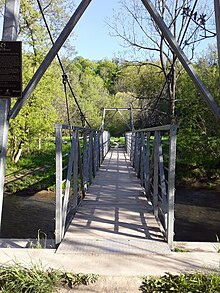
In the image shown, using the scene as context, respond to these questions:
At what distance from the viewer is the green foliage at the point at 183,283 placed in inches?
67.4

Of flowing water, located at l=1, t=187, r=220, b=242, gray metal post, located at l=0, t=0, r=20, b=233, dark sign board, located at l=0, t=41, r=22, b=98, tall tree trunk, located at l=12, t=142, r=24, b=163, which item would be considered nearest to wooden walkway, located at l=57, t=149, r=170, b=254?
gray metal post, located at l=0, t=0, r=20, b=233

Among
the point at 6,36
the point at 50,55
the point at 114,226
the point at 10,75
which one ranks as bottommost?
the point at 114,226

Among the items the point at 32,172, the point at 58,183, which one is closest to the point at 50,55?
the point at 58,183

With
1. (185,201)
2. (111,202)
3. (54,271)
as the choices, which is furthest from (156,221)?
(185,201)

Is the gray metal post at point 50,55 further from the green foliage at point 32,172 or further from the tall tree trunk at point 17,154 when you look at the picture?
the tall tree trunk at point 17,154

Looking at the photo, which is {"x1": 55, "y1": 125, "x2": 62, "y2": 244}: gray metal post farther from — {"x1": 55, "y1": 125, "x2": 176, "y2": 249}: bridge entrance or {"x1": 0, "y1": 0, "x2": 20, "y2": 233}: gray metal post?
{"x1": 0, "y1": 0, "x2": 20, "y2": 233}: gray metal post

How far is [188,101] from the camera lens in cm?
1089

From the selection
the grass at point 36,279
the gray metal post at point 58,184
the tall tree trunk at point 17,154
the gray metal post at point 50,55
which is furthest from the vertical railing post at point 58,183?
the tall tree trunk at point 17,154

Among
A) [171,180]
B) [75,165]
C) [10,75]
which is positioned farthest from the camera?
[75,165]

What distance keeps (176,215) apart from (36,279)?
5472 mm

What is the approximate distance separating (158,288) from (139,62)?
10.6 meters

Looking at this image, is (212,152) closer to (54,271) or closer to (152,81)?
(152,81)

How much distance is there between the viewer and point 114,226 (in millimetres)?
2854

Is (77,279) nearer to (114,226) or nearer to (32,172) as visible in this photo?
(114,226)
